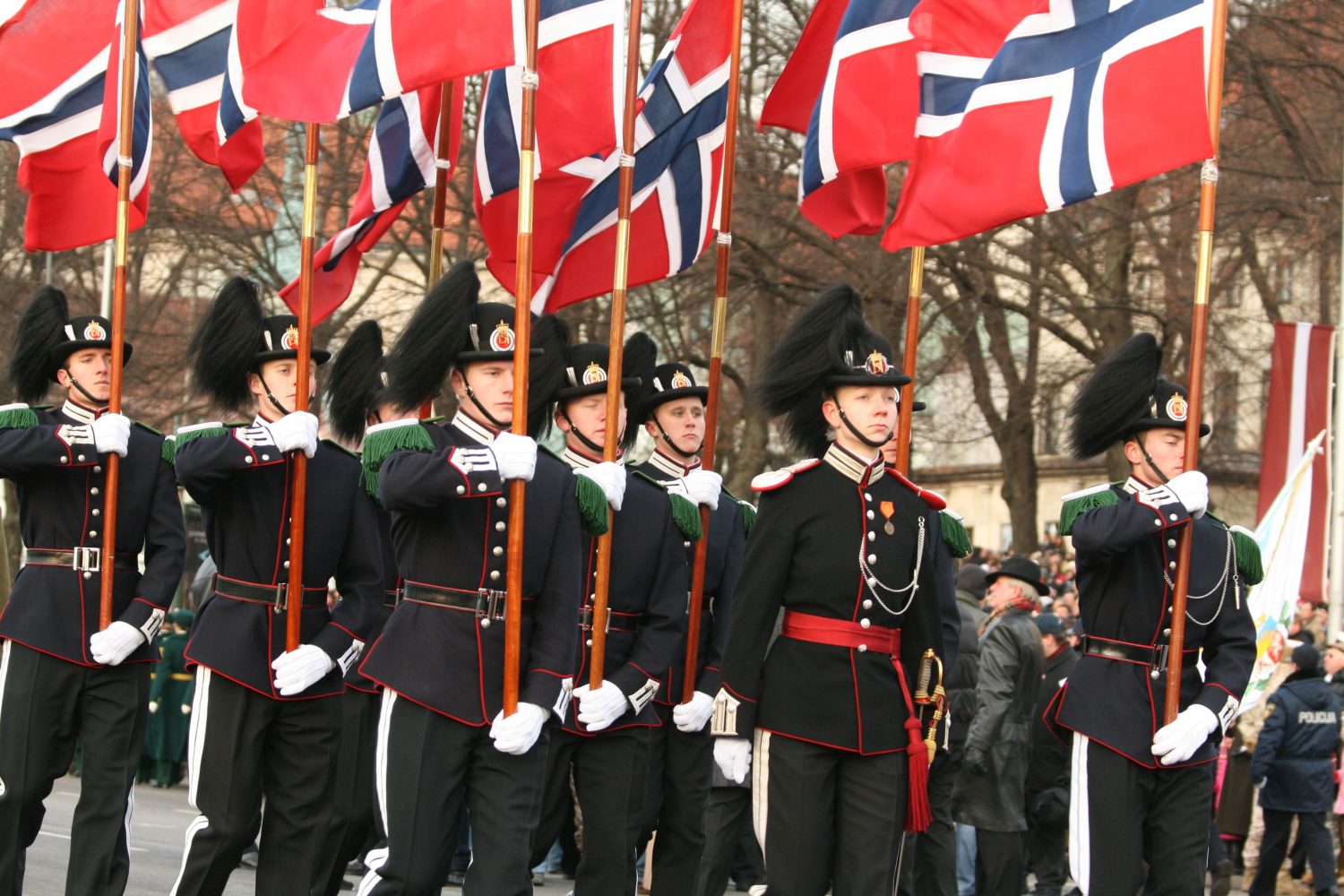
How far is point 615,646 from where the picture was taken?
325 inches

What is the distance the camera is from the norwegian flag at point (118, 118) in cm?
921

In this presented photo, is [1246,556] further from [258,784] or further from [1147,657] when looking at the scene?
[258,784]

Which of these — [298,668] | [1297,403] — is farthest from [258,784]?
[1297,403]

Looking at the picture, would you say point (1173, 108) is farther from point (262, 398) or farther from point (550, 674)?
point (262, 398)

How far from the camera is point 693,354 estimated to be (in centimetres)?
2362

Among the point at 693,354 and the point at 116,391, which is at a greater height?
the point at 693,354

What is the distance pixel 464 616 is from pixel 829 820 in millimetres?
1434

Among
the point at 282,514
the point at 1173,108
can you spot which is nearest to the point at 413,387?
the point at 282,514

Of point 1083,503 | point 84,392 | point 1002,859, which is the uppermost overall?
point 84,392

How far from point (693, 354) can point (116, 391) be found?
1553 centimetres

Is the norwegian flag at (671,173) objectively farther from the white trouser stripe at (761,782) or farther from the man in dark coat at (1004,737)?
Answer: the white trouser stripe at (761,782)

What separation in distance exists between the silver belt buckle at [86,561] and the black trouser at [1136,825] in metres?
4.03

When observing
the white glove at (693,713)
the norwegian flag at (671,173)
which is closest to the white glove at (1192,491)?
the white glove at (693,713)

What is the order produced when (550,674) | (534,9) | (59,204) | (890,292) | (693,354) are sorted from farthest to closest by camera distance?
(693,354) < (890,292) < (59,204) < (534,9) < (550,674)
